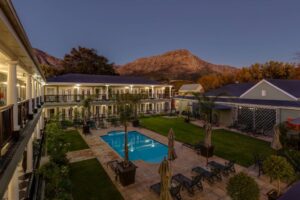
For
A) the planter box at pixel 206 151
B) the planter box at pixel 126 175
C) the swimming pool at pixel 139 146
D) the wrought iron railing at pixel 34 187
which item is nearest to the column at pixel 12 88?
the wrought iron railing at pixel 34 187

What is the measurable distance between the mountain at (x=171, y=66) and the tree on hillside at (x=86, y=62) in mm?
58977

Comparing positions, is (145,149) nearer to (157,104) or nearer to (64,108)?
(64,108)

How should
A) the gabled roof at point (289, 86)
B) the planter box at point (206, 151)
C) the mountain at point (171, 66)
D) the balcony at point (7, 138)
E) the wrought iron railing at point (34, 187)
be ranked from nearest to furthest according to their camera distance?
the balcony at point (7, 138), the wrought iron railing at point (34, 187), the planter box at point (206, 151), the gabled roof at point (289, 86), the mountain at point (171, 66)

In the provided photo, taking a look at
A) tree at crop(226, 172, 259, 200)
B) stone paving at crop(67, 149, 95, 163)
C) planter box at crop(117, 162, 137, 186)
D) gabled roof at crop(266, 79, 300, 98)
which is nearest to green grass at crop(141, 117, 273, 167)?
tree at crop(226, 172, 259, 200)

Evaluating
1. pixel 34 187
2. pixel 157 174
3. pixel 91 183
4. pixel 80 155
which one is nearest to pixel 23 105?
pixel 34 187

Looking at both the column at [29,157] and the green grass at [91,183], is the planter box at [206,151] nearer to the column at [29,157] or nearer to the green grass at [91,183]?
the green grass at [91,183]

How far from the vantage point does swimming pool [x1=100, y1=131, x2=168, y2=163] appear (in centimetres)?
1407

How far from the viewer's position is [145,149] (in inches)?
623

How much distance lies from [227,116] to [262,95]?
5.13 meters

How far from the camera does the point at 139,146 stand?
1662 cm

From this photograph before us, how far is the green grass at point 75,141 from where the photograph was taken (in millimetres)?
14805

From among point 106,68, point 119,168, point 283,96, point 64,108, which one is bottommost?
point 119,168

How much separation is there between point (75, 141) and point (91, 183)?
8.23 metres

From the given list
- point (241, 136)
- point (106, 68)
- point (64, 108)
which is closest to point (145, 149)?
point (241, 136)
